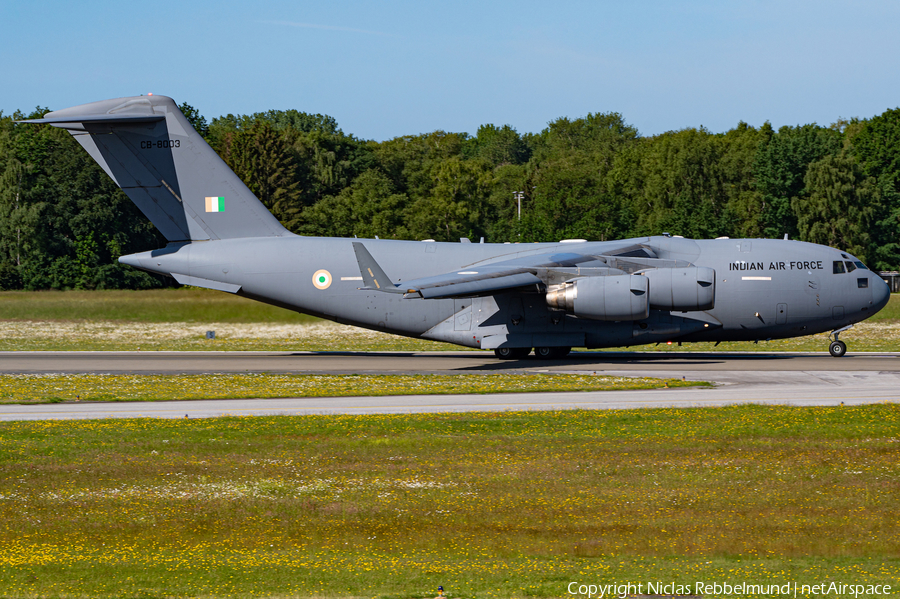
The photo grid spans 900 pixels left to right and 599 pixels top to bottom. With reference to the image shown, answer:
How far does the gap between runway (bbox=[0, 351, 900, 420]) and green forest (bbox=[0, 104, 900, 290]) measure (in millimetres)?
40508

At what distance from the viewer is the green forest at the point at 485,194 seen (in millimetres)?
77375

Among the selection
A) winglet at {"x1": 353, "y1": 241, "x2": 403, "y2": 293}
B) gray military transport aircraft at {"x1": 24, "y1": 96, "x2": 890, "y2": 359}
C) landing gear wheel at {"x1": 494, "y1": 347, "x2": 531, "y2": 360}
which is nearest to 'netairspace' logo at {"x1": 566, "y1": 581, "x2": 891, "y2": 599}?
winglet at {"x1": 353, "y1": 241, "x2": 403, "y2": 293}

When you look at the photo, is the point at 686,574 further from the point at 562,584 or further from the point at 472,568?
the point at 472,568

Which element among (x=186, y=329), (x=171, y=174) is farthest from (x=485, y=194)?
(x=171, y=174)

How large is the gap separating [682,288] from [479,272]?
237 inches

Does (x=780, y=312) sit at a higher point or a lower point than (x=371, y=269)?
lower

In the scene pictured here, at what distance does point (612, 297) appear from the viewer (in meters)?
26.5

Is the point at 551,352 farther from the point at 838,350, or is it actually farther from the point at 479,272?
the point at 838,350

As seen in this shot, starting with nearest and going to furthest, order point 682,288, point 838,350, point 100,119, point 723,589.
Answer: point 723,589, point 682,288, point 100,119, point 838,350

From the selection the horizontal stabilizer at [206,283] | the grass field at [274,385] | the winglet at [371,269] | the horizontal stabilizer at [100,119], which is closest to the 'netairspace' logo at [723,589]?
the grass field at [274,385]

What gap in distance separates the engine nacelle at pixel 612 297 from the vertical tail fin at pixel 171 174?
11.0 m

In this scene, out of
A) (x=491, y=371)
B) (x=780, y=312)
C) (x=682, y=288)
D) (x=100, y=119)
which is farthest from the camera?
(x=100, y=119)

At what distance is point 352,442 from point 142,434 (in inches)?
163

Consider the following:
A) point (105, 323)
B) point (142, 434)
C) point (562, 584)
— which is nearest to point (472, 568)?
point (562, 584)
